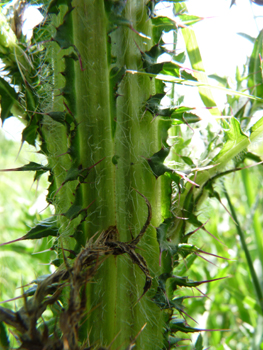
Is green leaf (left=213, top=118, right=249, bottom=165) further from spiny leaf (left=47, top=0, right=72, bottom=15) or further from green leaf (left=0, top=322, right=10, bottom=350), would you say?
green leaf (left=0, top=322, right=10, bottom=350)

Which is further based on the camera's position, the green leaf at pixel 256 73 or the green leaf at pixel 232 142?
the green leaf at pixel 256 73

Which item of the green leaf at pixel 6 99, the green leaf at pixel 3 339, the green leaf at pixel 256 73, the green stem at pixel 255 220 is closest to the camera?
the green leaf at pixel 3 339

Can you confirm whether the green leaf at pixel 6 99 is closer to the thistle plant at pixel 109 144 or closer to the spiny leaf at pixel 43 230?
the thistle plant at pixel 109 144

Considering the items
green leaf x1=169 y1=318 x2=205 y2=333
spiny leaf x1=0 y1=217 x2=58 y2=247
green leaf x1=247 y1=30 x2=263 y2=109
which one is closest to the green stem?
green leaf x1=247 y1=30 x2=263 y2=109

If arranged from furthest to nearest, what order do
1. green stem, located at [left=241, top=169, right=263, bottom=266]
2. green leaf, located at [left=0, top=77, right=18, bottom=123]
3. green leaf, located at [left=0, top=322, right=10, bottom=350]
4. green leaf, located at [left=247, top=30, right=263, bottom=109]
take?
green stem, located at [left=241, top=169, right=263, bottom=266] < green leaf, located at [left=247, top=30, right=263, bottom=109] < green leaf, located at [left=0, top=77, right=18, bottom=123] < green leaf, located at [left=0, top=322, right=10, bottom=350]

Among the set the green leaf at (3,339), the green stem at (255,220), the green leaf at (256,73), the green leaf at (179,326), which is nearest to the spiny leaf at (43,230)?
the green leaf at (3,339)

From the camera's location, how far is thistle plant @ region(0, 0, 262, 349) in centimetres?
44

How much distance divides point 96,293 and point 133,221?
0.13 meters

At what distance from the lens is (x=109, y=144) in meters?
0.47

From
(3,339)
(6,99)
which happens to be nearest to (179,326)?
(3,339)

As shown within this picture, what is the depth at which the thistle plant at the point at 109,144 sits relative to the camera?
445 millimetres

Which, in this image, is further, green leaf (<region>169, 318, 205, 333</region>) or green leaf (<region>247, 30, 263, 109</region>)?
green leaf (<region>247, 30, 263, 109</region>)

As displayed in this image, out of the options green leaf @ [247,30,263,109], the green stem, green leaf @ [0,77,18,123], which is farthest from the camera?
the green stem

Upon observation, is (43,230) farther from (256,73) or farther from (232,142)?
(256,73)
